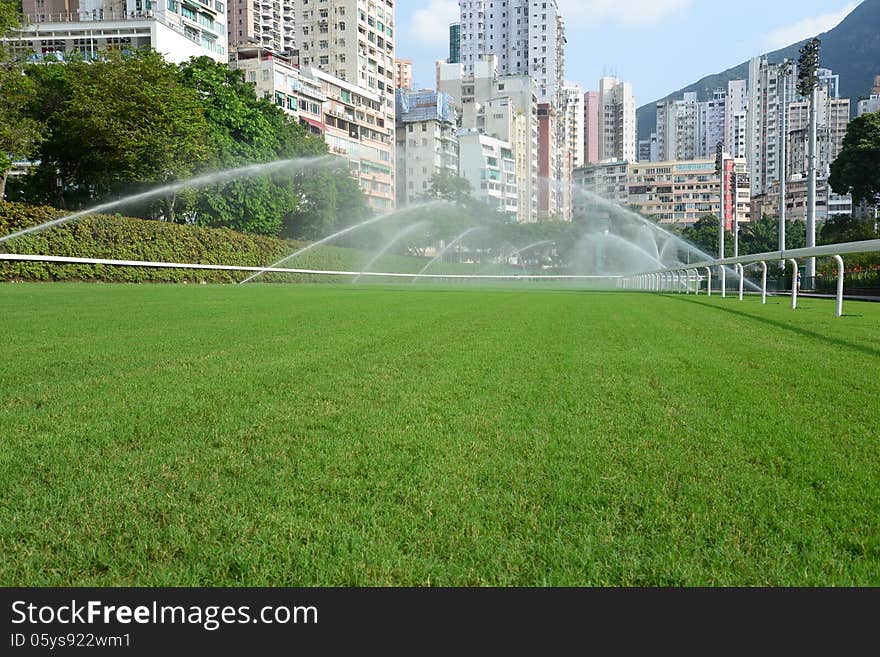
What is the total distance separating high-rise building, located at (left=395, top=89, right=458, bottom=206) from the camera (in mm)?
100812

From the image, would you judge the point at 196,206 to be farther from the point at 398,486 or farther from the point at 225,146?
the point at 398,486

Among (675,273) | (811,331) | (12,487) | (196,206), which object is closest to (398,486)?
(12,487)

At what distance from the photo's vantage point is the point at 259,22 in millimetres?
138000

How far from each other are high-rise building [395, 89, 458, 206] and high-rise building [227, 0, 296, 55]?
42.7 metres

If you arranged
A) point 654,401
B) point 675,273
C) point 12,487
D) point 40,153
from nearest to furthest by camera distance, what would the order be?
1. point 12,487
2. point 654,401
3. point 675,273
4. point 40,153

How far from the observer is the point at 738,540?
1930 mm

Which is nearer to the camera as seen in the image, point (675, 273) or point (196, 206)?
point (675, 273)

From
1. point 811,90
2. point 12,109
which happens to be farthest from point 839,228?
point 12,109

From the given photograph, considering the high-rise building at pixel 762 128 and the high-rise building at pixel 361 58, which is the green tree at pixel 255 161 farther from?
the high-rise building at pixel 762 128

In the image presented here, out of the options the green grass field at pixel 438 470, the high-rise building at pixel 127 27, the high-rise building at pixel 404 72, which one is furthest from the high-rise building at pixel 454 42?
the green grass field at pixel 438 470

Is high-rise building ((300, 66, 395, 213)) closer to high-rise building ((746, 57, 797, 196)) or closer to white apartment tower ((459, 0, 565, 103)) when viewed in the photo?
white apartment tower ((459, 0, 565, 103))

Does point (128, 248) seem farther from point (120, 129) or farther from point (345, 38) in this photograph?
point (345, 38)

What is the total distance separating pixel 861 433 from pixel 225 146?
1615 inches

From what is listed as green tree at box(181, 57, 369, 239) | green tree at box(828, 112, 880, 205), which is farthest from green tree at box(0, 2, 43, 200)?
green tree at box(828, 112, 880, 205)
